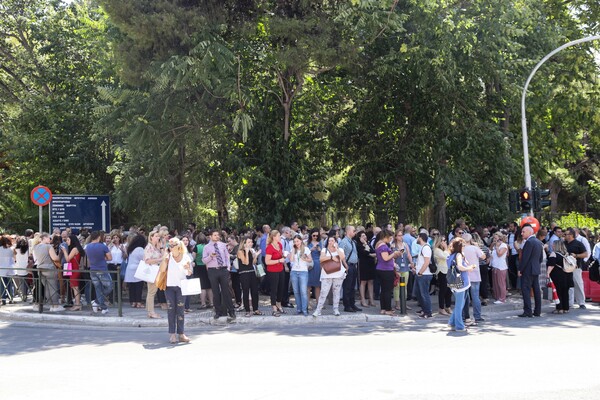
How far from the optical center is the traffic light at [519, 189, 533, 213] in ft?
66.0

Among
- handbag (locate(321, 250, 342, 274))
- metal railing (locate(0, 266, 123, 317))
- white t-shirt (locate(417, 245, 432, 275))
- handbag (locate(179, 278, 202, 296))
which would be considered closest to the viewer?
handbag (locate(179, 278, 202, 296))

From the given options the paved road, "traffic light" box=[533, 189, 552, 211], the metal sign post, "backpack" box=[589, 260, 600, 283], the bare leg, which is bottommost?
the paved road

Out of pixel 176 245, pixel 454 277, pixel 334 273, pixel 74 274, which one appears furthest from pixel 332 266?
pixel 74 274

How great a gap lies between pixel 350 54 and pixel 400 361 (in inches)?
458

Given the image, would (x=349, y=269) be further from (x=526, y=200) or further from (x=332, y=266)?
(x=526, y=200)

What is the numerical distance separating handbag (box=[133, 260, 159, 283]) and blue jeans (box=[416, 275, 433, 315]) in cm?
539

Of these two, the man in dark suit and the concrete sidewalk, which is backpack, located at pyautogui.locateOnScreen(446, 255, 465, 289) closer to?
the concrete sidewalk

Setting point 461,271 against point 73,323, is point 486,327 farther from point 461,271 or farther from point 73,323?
point 73,323

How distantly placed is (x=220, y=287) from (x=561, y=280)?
23.6ft

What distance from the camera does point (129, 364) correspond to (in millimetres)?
9727

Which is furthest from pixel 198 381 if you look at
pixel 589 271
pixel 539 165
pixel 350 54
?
pixel 539 165

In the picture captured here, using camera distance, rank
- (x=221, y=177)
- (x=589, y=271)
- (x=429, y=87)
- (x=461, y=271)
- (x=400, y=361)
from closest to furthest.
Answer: (x=400, y=361), (x=461, y=271), (x=589, y=271), (x=429, y=87), (x=221, y=177)

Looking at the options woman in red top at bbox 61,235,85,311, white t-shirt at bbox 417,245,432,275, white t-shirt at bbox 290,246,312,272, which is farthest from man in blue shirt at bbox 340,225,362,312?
woman in red top at bbox 61,235,85,311

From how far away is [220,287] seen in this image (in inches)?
547
